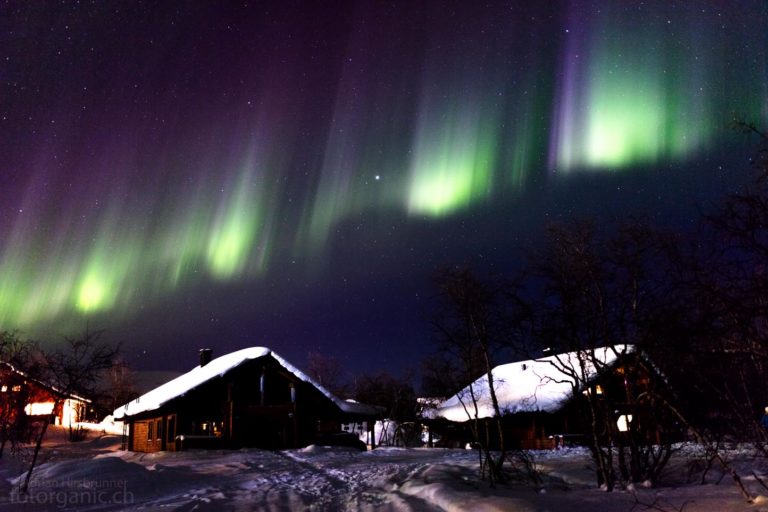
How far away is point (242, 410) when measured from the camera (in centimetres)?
3781

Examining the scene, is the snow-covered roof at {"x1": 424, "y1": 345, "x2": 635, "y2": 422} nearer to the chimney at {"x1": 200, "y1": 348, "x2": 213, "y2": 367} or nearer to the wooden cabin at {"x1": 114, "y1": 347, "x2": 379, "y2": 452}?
the wooden cabin at {"x1": 114, "y1": 347, "x2": 379, "y2": 452}

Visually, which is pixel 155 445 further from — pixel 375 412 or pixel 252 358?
pixel 375 412

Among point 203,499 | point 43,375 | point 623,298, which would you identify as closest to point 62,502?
point 203,499

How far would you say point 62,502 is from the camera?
563 inches

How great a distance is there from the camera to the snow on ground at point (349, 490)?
10922mm

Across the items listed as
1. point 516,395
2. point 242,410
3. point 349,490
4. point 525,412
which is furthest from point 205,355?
point 349,490

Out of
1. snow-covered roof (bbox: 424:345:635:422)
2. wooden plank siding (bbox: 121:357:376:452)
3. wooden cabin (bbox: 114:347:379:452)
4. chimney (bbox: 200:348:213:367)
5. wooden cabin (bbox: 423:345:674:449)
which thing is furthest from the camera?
chimney (bbox: 200:348:213:367)

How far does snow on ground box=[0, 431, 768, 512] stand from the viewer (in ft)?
35.8

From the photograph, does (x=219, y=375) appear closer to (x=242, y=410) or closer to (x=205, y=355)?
(x=242, y=410)

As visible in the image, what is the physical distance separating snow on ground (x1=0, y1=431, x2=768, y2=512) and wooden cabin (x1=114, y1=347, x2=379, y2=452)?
1377 centimetres

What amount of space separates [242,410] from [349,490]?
24.0m

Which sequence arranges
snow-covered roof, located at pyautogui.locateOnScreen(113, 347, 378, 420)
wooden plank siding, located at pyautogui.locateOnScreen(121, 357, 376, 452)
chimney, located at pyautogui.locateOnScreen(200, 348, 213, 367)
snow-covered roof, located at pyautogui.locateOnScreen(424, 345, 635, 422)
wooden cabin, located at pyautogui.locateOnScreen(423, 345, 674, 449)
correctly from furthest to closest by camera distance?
1. chimney, located at pyautogui.locateOnScreen(200, 348, 213, 367)
2. snow-covered roof, located at pyautogui.locateOnScreen(424, 345, 635, 422)
3. wooden cabin, located at pyautogui.locateOnScreen(423, 345, 674, 449)
4. wooden plank siding, located at pyautogui.locateOnScreen(121, 357, 376, 452)
5. snow-covered roof, located at pyautogui.locateOnScreen(113, 347, 378, 420)

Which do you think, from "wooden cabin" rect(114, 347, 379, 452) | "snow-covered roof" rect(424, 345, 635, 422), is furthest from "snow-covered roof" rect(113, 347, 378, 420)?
"snow-covered roof" rect(424, 345, 635, 422)

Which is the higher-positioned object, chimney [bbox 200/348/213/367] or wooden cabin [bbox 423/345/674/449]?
chimney [bbox 200/348/213/367]
